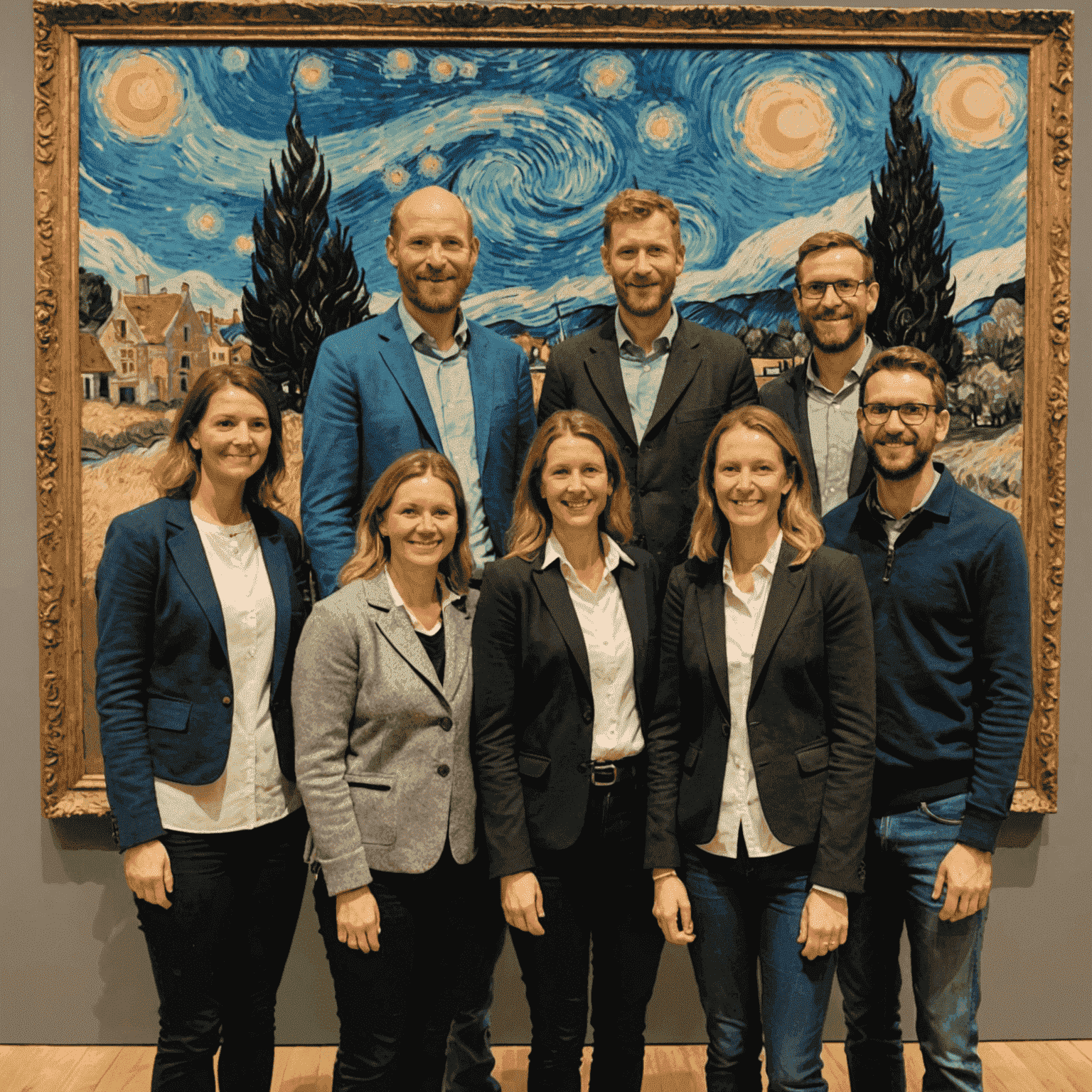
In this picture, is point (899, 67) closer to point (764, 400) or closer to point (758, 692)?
point (764, 400)

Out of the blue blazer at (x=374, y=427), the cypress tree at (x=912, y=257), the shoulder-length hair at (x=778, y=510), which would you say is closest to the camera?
the shoulder-length hair at (x=778, y=510)

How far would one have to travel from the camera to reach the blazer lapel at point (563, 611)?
1979mm

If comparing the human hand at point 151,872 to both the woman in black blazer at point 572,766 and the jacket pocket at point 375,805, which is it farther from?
the woman in black blazer at point 572,766

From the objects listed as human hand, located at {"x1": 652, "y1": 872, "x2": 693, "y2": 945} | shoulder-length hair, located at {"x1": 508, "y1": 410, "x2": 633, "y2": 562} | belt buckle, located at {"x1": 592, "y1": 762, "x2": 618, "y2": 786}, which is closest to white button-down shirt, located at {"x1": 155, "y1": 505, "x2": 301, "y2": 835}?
shoulder-length hair, located at {"x1": 508, "y1": 410, "x2": 633, "y2": 562}

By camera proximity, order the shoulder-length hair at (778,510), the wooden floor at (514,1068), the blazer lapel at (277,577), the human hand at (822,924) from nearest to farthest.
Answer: the human hand at (822,924), the shoulder-length hair at (778,510), the blazer lapel at (277,577), the wooden floor at (514,1068)

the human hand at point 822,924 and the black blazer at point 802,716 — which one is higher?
the black blazer at point 802,716

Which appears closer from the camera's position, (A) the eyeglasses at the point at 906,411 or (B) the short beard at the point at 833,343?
(A) the eyeglasses at the point at 906,411

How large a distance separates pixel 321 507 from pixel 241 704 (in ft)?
1.75

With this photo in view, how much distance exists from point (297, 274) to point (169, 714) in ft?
4.94

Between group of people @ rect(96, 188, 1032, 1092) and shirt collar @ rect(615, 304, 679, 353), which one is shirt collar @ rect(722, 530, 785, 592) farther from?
shirt collar @ rect(615, 304, 679, 353)

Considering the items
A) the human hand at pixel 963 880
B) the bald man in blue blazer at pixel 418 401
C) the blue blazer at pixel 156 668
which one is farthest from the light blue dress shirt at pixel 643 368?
the human hand at pixel 963 880

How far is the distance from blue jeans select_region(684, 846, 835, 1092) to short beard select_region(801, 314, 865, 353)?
1.31 metres

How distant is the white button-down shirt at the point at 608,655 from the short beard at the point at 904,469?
597 mm

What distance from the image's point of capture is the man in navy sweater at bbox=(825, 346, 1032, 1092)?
2.05 m
